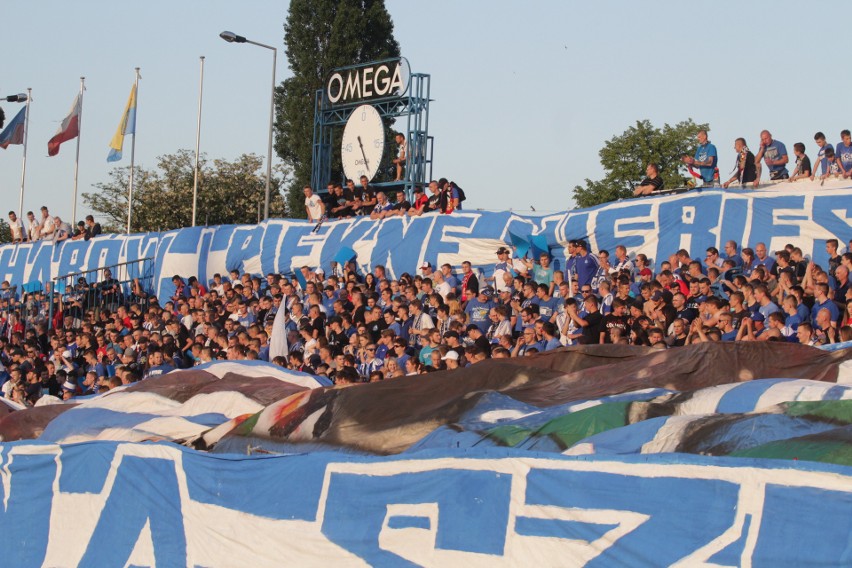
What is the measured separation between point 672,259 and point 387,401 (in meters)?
6.17

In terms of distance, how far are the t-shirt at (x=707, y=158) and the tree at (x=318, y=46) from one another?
89.9 feet

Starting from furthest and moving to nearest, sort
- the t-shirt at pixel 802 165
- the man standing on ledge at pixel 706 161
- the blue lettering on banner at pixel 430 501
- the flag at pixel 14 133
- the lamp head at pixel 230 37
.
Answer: the flag at pixel 14 133, the lamp head at pixel 230 37, the man standing on ledge at pixel 706 161, the t-shirt at pixel 802 165, the blue lettering on banner at pixel 430 501

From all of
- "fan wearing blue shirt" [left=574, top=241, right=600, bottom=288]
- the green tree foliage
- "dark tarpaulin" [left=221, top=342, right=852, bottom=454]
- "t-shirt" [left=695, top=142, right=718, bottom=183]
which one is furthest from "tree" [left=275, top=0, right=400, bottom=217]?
"dark tarpaulin" [left=221, top=342, right=852, bottom=454]

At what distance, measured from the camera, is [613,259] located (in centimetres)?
1792

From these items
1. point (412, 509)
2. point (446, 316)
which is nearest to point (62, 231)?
point (446, 316)

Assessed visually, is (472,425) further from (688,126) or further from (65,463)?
(688,126)

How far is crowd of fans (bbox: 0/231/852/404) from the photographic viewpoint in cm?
1331

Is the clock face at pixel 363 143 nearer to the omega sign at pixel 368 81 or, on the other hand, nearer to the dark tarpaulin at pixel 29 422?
the omega sign at pixel 368 81

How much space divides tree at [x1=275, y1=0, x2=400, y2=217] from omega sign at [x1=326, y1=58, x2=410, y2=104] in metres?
17.8

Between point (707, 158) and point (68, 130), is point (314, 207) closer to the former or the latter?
point (707, 158)

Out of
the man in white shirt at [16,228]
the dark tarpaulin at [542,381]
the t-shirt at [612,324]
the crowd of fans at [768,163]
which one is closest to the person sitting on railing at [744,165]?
the crowd of fans at [768,163]

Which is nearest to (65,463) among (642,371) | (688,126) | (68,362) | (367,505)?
(367,505)

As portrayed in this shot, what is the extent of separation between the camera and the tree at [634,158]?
49062mm

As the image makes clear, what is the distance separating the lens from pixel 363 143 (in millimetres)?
25422
